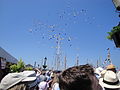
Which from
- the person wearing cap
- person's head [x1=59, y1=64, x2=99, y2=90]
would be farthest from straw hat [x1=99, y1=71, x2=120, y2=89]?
person's head [x1=59, y1=64, x2=99, y2=90]

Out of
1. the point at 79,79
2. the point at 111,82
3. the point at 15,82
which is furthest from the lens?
the point at 111,82

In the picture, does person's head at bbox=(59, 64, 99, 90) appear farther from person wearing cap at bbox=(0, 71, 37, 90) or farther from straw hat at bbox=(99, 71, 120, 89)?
straw hat at bbox=(99, 71, 120, 89)

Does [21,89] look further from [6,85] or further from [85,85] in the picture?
[85,85]

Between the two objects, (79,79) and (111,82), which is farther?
(111,82)

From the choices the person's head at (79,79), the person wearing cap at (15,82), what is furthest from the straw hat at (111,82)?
the person's head at (79,79)

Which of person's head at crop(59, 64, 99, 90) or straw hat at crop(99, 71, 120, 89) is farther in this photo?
straw hat at crop(99, 71, 120, 89)

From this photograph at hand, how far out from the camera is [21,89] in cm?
216

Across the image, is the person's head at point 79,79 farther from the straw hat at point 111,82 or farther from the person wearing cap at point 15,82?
the straw hat at point 111,82

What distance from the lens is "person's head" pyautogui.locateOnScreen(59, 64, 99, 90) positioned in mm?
1369

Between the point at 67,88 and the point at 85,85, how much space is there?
16 cm

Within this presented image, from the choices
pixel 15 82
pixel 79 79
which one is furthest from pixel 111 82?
pixel 79 79

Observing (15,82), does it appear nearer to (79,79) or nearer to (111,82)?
(79,79)

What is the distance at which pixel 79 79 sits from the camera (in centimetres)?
138

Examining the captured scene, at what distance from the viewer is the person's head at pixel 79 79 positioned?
137 centimetres
